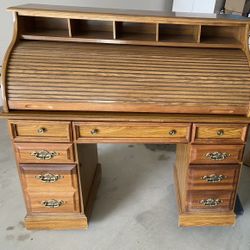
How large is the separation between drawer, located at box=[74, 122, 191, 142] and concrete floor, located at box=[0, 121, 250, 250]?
0.64 meters

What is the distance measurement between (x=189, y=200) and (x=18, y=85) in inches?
46.1

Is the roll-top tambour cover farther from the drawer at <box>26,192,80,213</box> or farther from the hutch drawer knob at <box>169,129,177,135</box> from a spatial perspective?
the drawer at <box>26,192,80,213</box>

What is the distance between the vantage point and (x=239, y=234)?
172 centimetres

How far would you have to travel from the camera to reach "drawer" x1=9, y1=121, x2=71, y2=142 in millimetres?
1407

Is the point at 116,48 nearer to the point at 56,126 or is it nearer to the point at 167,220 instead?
the point at 56,126

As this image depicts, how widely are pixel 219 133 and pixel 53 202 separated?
1.03 m

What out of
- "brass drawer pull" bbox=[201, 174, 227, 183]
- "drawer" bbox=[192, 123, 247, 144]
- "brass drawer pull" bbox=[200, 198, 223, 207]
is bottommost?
"brass drawer pull" bbox=[200, 198, 223, 207]

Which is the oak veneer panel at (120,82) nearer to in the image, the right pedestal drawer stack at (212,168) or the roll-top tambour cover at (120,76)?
the roll-top tambour cover at (120,76)

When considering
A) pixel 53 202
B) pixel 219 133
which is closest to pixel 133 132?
pixel 219 133

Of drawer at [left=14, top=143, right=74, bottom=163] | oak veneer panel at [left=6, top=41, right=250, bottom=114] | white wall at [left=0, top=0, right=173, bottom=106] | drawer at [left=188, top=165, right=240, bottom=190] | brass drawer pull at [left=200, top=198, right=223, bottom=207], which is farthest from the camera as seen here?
white wall at [left=0, top=0, right=173, bottom=106]

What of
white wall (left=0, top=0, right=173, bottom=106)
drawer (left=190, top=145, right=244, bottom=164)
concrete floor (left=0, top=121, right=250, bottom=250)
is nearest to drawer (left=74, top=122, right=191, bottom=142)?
drawer (left=190, top=145, right=244, bottom=164)

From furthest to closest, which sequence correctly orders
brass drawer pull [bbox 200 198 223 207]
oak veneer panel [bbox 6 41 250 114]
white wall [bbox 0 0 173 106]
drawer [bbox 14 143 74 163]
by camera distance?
white wall [bbox 0 0 173 106]
brass drawer pull [bbox 200 198 223 207]
drawer [bbox 14 143 74 163]
oak veneer panel [bbox 6 41 250 114]

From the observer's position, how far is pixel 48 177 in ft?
5.13

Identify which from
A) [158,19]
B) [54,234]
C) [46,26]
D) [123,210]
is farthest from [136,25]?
[54,234]
